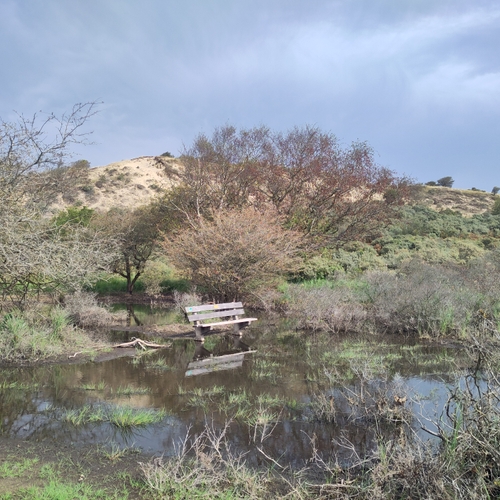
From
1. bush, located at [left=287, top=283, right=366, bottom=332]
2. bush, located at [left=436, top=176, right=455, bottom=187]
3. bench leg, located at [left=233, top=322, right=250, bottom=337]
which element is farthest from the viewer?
bush, located at [left=436, top=176, right=455, bottom=187]

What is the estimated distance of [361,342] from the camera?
12.8m

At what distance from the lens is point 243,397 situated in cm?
780

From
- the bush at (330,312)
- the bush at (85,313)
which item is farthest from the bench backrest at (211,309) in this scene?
the bush at (85,313)

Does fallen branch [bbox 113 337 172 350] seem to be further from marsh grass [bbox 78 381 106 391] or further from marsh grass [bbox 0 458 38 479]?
marsh grass [bbox 0 458 38 479]

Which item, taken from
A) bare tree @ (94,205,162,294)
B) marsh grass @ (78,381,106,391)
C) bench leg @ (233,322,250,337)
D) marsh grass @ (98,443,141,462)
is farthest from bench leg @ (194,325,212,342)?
bare tree @ (94,205,162,294)

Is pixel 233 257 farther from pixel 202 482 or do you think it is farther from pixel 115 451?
pixel 202 482

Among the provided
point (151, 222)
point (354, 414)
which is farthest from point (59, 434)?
point (151, 222)

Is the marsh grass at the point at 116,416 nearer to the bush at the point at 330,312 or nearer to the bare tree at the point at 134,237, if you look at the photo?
the bush at the point at 330,312

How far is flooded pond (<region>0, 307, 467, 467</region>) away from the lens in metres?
6.15

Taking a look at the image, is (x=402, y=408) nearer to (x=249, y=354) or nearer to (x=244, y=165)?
(x=249, y=354)

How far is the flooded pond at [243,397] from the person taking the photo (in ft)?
20.2

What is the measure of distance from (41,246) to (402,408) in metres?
7.46

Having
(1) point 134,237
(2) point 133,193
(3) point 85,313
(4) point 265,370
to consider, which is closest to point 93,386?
(4) point 265,370

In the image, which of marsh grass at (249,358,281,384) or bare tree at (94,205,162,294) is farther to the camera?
bare tree at (94,205,162,294)
